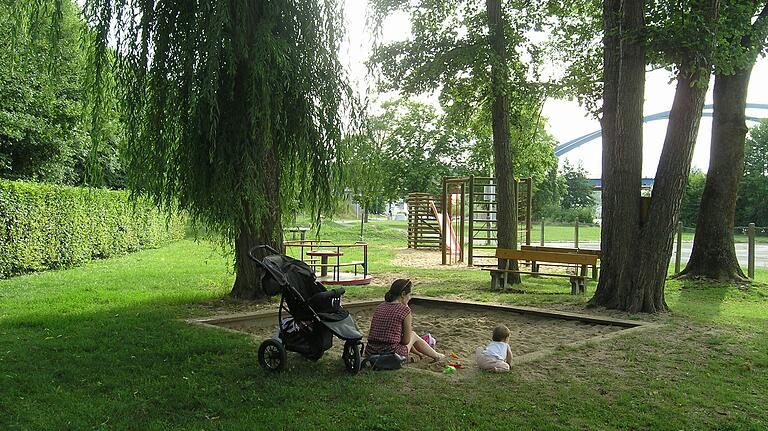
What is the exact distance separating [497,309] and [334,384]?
4.67 meters

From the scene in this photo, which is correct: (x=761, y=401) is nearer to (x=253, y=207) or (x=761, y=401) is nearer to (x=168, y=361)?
(x=168, y=361)

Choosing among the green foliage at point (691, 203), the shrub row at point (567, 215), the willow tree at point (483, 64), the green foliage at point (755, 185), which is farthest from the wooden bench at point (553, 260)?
the shrub row at point (567, 215)

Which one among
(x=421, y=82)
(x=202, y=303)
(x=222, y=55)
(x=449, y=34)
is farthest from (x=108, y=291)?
(x=449, y=34)

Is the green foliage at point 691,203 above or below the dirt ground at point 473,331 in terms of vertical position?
above

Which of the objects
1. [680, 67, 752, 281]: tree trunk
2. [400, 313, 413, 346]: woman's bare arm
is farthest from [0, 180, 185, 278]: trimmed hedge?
[680, 67, 752, 281]: tree trunk

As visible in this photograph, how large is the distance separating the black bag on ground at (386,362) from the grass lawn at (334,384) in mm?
170

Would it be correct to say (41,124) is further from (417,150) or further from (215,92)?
(417,150)

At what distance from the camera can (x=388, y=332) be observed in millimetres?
6059

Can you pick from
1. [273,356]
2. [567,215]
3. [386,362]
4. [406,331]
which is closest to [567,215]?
[567,215]

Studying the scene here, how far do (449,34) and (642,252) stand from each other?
698 centimetres

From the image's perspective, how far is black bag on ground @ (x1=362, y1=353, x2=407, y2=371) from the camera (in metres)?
5.87

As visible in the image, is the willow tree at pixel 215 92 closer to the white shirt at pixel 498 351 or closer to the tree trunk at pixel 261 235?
the tree trunk at pixel 261 235

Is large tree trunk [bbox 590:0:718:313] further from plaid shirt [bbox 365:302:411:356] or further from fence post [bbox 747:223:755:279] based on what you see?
fence post [bbox 747:223:755:279]

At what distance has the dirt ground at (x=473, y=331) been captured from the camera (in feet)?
22.9
